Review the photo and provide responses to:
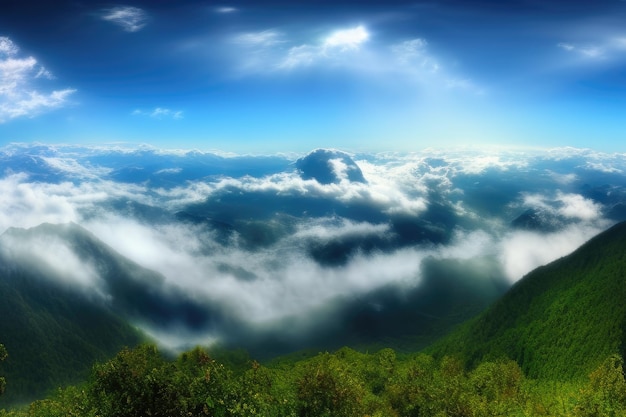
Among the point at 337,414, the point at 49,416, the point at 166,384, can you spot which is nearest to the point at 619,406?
the point at 337,414

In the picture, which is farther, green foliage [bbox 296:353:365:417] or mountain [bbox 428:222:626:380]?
mountain [bbox 428:222:626:380]

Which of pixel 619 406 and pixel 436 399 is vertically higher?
pixel 619 406

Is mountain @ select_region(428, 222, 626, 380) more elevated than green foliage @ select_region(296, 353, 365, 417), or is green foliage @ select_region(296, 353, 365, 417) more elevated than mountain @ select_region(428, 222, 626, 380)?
green foliage @ select_region(296, 353, 365, 417)

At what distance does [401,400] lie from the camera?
70.6 metres

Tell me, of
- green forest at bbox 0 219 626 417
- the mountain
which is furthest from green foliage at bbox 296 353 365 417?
the mountain

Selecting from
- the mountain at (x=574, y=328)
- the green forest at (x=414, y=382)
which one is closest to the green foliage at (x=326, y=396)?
the green forest at (x=414, y=382)

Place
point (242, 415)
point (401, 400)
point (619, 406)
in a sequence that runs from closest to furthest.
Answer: point (242, 415)
point (619, 406)
point (401, 400)

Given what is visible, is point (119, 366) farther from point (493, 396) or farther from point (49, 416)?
point (493, 396)

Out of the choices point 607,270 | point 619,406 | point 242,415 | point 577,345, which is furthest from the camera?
point 607,270

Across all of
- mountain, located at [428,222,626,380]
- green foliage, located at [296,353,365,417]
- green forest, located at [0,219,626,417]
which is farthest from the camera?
mountain, located at [428,222,626,380]

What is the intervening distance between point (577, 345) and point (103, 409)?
161297 millimetres

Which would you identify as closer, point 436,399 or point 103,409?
point 103,409

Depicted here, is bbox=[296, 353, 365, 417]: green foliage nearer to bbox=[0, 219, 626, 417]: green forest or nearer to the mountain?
bbox=[0, 219, 626, 417]: green forest

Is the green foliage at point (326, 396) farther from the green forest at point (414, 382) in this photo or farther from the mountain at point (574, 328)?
the mountain at point (574, 328)
